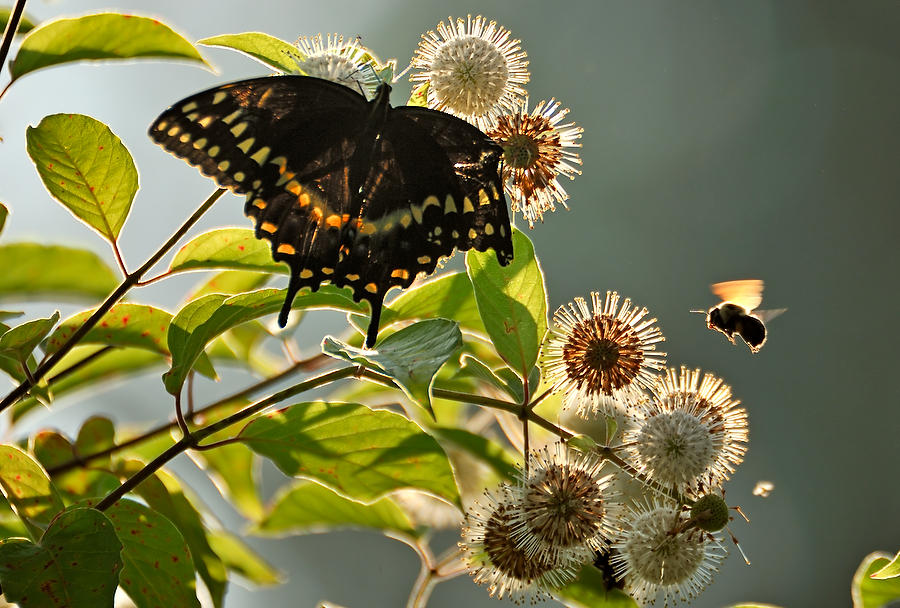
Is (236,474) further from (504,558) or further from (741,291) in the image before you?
(741,291)

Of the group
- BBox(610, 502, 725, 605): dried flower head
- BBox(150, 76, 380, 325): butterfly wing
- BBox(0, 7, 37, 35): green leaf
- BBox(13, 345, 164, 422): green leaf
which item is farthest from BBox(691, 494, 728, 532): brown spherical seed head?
BBox(0, 7, 37, 35): green leaf

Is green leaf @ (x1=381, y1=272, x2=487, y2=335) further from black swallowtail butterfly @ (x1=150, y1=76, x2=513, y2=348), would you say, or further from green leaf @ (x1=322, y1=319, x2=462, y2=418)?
green leaf @ (x1=322, y1=319, x2=462, y2=418)

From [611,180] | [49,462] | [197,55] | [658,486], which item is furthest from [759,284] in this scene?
[611,180]

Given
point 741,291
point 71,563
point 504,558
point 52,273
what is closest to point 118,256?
point 52,273

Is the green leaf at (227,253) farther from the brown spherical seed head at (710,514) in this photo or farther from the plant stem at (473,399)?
the brown spherical seed head at (710,514)

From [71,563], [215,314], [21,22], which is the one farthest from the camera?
[21,22]

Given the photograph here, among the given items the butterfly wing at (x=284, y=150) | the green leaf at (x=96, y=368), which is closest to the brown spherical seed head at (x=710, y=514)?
the butterfly wing at (x=284, y=150)
